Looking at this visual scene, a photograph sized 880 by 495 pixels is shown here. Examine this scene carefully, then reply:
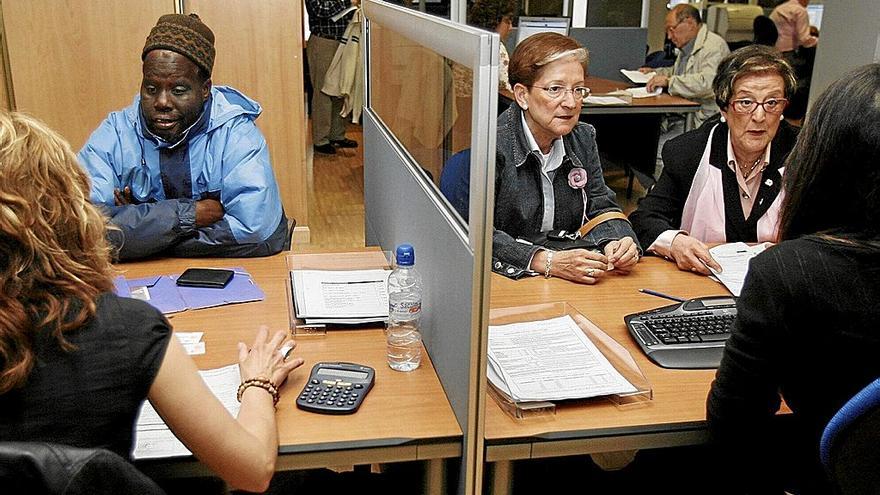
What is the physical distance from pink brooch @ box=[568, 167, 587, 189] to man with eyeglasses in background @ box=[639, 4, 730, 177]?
319 cm

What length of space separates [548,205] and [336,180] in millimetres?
3670

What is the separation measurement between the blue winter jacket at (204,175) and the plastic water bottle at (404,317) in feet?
2.24

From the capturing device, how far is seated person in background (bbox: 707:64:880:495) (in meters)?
1.18

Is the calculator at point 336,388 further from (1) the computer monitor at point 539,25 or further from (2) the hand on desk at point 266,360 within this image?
(1) the computer monitor at point 539,25

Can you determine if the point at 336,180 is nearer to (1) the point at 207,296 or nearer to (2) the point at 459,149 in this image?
(1) the point at 207,296

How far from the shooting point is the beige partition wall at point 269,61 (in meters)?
3.84

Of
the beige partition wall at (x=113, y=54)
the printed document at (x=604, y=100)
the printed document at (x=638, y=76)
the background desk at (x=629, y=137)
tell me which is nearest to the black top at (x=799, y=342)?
the beige partition wall at (x=113, y=54)

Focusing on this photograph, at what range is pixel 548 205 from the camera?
2.25 m

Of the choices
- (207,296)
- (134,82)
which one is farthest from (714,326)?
(134,82)

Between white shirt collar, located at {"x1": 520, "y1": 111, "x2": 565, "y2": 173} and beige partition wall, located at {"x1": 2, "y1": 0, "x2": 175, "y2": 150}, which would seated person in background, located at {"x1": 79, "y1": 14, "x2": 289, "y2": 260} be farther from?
beige partition wall, located at {"x1": 2, "y1": 0, "x2": 175, "y2": 150}

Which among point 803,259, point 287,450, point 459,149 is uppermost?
point 459,149

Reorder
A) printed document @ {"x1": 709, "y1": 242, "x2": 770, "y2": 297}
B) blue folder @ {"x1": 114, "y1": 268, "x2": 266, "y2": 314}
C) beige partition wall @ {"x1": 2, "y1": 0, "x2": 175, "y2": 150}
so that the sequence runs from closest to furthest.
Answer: blue folder @ {"x1": 114, "y1": 268, "x2": 266, "y2": 314} → printed document @ {"x1": 709, "y1": 242, "x2": 770, "y2": 297} → beige partition wall @ {"x1": 2, "y1": 0, "x2": 175, "y2": 150}

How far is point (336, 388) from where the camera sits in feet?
4.81

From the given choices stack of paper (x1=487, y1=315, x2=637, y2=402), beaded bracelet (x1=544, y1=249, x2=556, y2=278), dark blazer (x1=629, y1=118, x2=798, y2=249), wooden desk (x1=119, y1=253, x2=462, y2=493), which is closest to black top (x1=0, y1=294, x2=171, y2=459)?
wooden desk (x1=119, y1=253, x2=462, y2=493)
